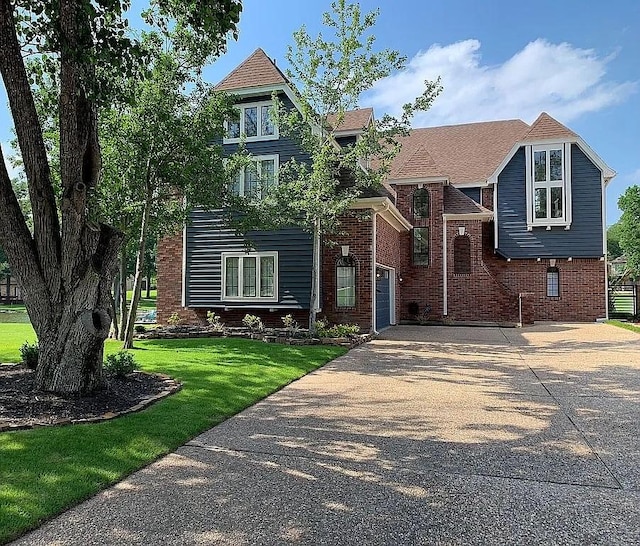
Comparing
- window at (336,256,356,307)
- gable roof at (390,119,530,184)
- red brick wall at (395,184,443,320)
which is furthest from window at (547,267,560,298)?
window at (336,256,356,307)

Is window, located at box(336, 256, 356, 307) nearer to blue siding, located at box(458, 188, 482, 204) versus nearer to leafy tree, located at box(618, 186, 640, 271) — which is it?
blue siding, located at box(458, 188, 482, 204)

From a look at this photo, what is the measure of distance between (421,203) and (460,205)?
5.32 ft

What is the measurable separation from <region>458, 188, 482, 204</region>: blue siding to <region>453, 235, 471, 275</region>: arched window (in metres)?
2.59

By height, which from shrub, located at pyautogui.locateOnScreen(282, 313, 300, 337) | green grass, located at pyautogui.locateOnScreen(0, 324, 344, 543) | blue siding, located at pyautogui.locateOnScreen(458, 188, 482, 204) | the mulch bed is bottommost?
green grass, located at pyautogui.locateOnScreen(0, 324, 344, 543)

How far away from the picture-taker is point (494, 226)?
2105 centimetres

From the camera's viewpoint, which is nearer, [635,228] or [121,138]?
[121,138]

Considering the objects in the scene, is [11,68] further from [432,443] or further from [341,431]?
[432,443]

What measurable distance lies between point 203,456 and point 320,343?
7.62 m

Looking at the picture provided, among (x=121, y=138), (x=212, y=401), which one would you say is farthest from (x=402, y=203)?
(x=212, y=401)

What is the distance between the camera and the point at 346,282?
1420 cm

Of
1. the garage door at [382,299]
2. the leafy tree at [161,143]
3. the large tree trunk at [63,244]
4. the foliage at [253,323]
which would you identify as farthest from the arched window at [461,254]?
the large tree trunk at [63,244]

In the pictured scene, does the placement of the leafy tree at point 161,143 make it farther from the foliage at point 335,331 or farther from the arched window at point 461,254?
the arched window at point 461,254

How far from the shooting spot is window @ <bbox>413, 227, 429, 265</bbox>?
808 inches

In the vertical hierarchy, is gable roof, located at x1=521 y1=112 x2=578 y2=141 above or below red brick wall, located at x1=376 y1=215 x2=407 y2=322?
above
